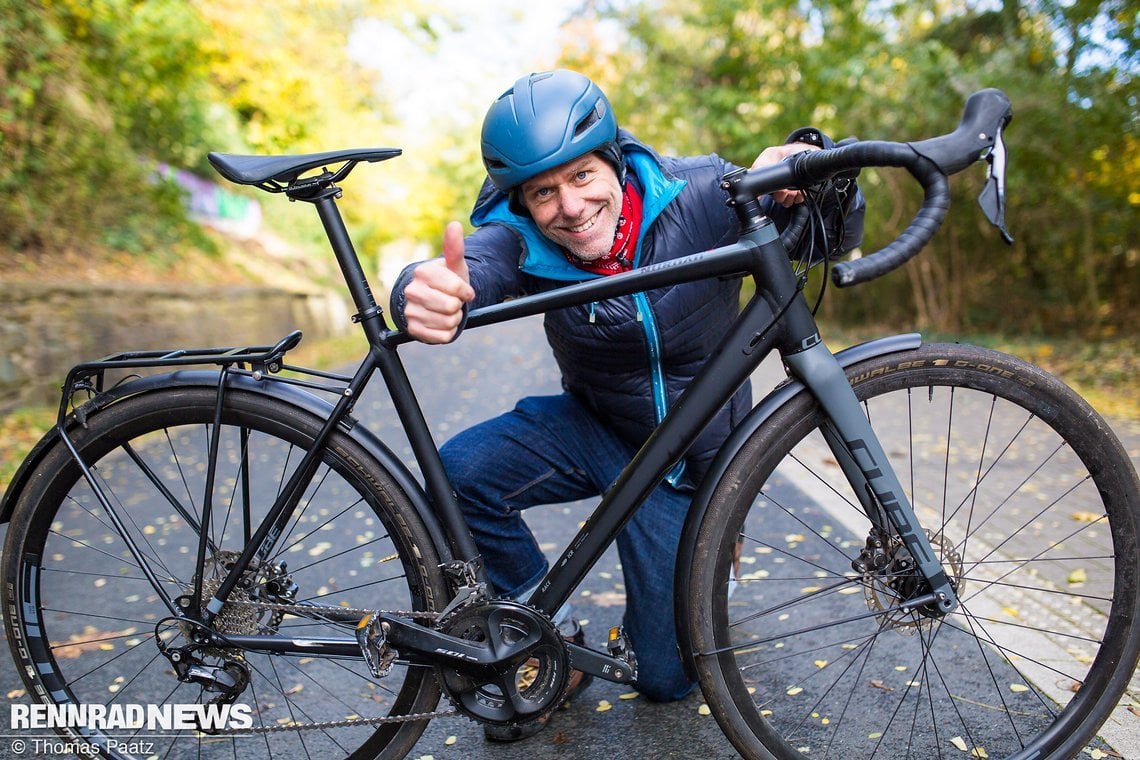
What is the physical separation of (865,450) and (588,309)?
830 mm

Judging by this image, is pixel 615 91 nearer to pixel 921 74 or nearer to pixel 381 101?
pixel 921 74

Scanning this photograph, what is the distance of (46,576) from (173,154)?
10433 millimetres

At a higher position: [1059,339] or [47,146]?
[47,146]

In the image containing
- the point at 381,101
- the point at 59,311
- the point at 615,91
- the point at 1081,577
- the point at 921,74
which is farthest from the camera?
the point at 381,101

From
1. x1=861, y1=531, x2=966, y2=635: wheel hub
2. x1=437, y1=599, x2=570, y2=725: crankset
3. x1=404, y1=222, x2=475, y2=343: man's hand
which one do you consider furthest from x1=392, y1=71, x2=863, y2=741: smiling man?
x1=861, y1=531, x2=966, y2=635: wheel hub

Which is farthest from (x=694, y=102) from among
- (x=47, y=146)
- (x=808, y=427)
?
(x=808, y=427)

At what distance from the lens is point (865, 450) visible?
205 cm

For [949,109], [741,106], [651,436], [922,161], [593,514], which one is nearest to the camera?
[922,161]

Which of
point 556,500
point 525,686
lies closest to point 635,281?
point 556,500

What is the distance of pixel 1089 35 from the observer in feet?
27.5

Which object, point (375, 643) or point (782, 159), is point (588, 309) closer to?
point (782, 159)

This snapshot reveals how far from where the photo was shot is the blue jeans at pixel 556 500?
2617mm

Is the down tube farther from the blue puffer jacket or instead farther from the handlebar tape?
the blue puffer jacket

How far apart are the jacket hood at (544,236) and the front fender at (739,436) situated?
2.03 ft
